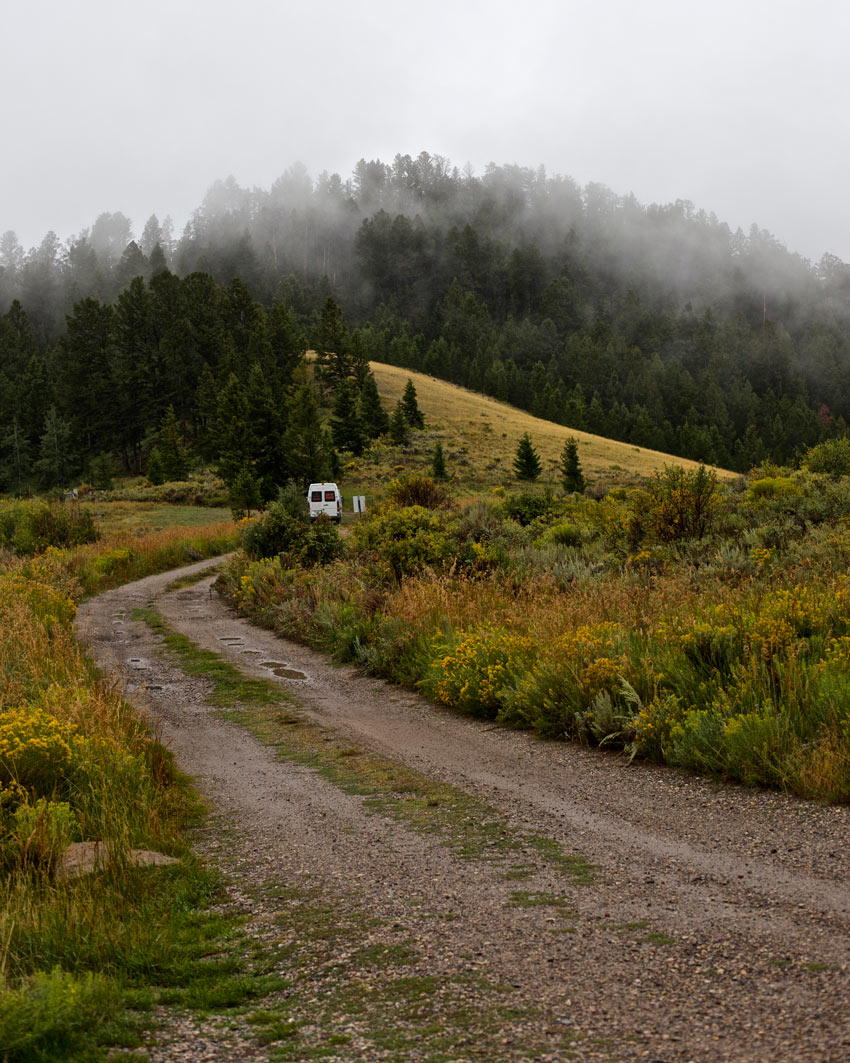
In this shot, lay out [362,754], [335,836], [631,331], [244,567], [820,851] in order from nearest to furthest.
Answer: [820,851] → [335,836] → [362,754] → [244,567] → [631,331]

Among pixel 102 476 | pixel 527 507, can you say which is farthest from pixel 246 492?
pixel 527 507

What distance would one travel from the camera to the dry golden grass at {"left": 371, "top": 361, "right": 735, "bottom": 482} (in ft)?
220

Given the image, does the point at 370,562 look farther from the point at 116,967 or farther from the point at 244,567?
the point at 116,967

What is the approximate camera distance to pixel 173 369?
78.1 meters

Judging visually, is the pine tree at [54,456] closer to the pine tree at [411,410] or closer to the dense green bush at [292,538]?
the pine tree at [411,410]

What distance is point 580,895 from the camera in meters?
4.06

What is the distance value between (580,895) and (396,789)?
2515 millimetres

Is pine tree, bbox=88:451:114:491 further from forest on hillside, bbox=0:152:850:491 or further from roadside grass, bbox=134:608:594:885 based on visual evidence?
roadside grass, bbox=134:608:594:885

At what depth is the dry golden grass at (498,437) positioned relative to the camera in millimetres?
66938

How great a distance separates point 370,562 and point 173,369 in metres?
67.7

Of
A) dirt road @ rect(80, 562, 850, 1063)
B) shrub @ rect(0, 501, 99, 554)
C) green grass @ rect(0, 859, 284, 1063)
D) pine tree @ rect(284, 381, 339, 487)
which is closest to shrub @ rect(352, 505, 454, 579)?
dirt road @ rect(80, 562, 850, 1063)

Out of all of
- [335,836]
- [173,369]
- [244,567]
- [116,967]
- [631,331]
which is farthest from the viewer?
[631,331]

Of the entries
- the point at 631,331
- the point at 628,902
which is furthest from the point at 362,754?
the point at 631,331

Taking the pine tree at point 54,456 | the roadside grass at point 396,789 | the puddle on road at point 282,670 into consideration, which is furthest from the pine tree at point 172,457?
Answer: the roadside grass at point 396,789
